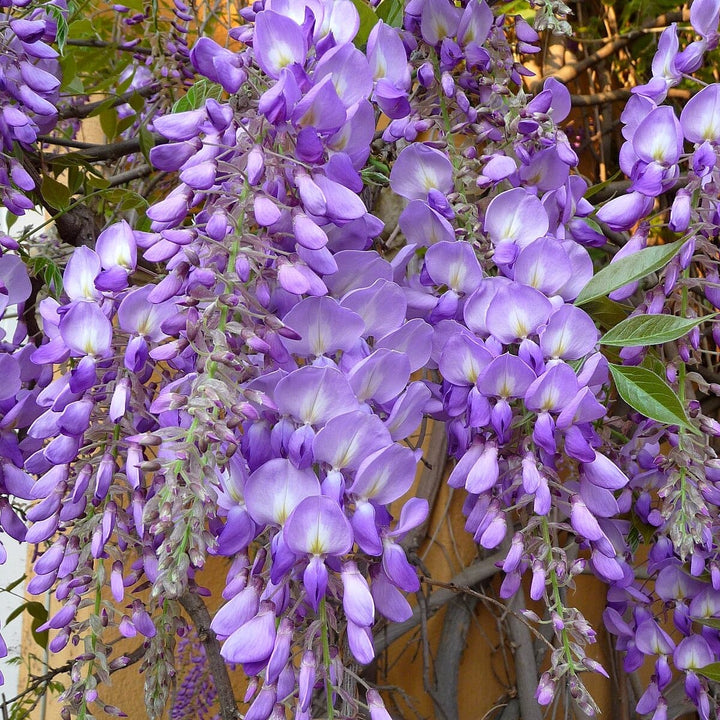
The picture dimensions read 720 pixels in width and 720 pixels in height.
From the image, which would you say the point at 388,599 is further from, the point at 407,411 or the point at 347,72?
the point at 347,72

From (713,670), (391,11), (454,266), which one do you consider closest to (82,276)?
(454,266)

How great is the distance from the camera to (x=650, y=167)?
0.70m

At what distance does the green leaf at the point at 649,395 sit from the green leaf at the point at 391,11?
40 centimetres

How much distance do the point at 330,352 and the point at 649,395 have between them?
0.23 m

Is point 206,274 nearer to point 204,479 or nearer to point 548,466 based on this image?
point 204,479

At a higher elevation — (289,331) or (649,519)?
(289,331)

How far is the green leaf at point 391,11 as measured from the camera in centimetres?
80

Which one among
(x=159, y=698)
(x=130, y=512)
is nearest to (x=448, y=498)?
(x=159, y=698)

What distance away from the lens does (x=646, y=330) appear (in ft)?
2.02

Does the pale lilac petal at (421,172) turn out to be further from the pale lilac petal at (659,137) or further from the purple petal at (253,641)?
the purple petal at (253,641)

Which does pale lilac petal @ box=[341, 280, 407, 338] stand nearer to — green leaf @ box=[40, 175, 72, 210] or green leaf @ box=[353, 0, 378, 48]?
green leaf @ box=[353, 0, 378, 48]

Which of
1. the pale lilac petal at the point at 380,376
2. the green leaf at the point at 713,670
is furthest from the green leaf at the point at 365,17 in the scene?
the green leaf at the point at 713,670

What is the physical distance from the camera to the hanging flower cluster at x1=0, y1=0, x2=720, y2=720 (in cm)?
49

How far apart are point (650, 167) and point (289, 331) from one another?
374 millimetres
